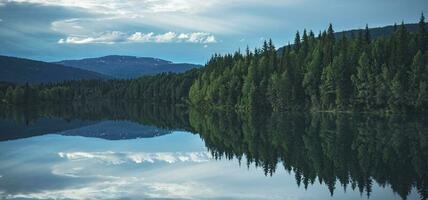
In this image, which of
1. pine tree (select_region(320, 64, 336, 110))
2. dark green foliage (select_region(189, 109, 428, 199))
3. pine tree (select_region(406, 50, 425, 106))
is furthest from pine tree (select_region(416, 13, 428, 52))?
dark green foliage (select_region(189, 109, 428, 199))

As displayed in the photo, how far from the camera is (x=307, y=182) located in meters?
32.2

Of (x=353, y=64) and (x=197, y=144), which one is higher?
(x=353, y=64)

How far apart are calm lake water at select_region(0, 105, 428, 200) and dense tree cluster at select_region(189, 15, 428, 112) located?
29.2 meters

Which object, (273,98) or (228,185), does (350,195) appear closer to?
(228,185)

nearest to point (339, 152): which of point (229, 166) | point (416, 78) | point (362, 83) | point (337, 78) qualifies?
point (229, 166)

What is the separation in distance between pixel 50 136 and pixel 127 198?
156 ft

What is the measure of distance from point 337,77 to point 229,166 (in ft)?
229

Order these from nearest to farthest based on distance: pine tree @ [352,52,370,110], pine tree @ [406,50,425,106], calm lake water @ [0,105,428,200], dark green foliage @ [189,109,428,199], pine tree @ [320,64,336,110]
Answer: calm lake water @ [0,105,428,200], dark green foliage @ [189,109,428,199], pine tree @ [406,50,425,106], pine tree @ [352,52,370,110], pine tree @ [320,64,336,110]

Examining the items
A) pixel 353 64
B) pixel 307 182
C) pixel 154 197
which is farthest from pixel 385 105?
pixel 154 197

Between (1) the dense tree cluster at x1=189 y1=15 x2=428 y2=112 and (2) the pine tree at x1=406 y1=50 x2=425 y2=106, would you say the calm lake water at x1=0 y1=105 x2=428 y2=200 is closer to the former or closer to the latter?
(2) the pine tree at x1=406 y1=50 x2=425 y2=106

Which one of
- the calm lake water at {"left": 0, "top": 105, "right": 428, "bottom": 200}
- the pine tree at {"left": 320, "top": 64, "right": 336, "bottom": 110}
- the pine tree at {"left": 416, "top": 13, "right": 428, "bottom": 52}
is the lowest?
the calm lake water at {"left": 0, "top": 105, "right": 428, "bottom": 200}

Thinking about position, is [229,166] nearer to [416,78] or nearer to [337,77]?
[416,78]

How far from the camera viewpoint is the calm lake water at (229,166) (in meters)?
29.4

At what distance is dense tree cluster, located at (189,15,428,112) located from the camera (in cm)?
9356
